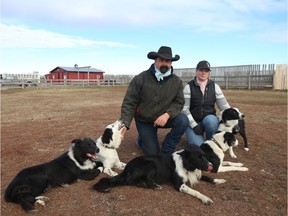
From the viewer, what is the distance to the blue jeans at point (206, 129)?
591 centimetres

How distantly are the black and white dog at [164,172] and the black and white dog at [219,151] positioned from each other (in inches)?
20.9

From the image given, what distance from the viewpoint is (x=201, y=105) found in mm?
6137

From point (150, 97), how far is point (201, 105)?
1249mm

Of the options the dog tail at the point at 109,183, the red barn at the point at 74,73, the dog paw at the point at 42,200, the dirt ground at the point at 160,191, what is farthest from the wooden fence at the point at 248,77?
the dog paw at the point at 42,200

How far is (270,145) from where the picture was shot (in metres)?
6.83

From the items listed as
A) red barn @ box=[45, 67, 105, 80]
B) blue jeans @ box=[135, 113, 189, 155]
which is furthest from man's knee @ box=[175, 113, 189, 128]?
red barn @ box=[45, 67, 105, 80]

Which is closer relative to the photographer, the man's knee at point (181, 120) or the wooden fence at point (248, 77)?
the man's knee at point (181, 120)

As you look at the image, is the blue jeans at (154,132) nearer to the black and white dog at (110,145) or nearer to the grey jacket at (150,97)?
the grey jacket at (150,97)

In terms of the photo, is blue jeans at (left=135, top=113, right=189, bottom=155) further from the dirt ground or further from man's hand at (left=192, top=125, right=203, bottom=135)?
the dirt ground

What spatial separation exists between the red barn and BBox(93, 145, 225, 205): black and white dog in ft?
157

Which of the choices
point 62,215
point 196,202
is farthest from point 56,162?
point 196,202

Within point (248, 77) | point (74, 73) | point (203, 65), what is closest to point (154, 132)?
point (203, 65)

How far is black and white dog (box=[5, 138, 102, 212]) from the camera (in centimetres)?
393

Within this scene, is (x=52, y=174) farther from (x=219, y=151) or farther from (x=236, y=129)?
(x=236, y=129)
